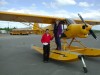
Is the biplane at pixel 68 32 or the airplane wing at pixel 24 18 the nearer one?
the biplane at pixel 68 32

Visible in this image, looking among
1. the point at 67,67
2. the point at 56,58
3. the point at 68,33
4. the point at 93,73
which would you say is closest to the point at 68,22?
the point at 68,33

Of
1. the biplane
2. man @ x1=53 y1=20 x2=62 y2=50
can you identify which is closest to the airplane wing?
the biplane

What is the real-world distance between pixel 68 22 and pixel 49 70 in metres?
3.81

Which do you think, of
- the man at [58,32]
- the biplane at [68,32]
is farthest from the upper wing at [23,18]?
the man at [58,32]

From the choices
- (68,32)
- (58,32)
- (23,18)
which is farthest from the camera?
(23,18)

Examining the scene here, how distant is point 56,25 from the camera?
10.7 meters

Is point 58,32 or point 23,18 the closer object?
point 58,32

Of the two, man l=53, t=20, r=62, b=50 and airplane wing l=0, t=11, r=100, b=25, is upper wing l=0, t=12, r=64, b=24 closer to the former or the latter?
airplane wing l=0, t=11, r=100, b=25

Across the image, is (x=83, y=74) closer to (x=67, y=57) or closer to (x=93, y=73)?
(x=93, y=73)

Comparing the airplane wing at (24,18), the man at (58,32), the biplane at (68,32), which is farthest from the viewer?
A: the airplane wing at (24,18)

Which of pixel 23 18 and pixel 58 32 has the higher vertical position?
pixel 23 18

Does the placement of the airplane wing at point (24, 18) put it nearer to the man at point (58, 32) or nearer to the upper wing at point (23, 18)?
the upper wing at point (23, 18)

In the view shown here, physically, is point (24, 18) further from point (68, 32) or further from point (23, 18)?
point (68, 32)

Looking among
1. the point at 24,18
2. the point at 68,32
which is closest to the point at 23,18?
the point at 24,18
